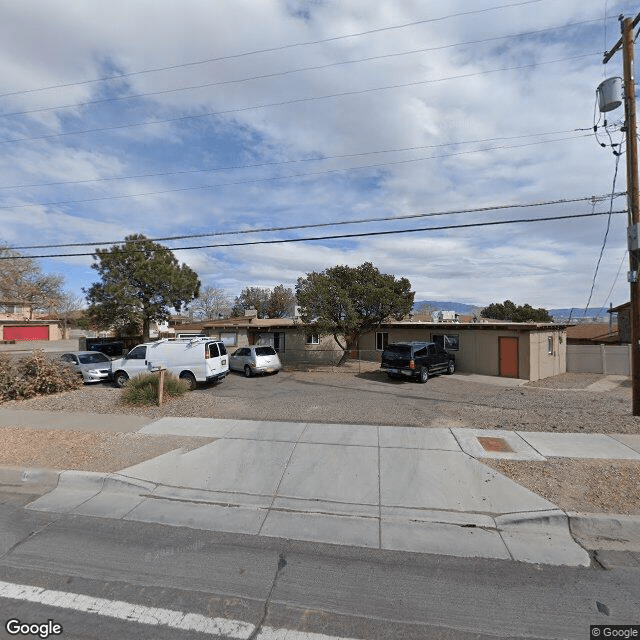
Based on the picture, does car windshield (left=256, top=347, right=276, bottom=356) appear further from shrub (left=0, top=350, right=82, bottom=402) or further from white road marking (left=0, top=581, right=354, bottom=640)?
white road marking (left=0, top=581, right=354, bottom=640)

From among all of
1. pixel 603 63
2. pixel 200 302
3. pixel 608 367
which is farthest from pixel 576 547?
pixel 200 302

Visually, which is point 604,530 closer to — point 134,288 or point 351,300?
point 351,300

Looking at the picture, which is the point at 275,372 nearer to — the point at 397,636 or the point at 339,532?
the point at 339,532

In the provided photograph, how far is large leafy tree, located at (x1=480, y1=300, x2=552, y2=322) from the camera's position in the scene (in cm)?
4884

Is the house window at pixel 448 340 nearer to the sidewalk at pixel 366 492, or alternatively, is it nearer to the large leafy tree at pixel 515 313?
the sidewalk at pixel 366 492

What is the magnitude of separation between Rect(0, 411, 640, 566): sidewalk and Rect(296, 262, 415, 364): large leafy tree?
41.1 feet

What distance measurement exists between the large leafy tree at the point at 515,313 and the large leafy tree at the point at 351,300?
112ft

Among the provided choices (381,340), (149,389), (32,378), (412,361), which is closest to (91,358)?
(32,378)

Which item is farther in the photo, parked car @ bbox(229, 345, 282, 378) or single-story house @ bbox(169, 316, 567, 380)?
single-story house @ bbox(169, 316, 567, 380)

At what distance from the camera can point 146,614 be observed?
10.2 ft

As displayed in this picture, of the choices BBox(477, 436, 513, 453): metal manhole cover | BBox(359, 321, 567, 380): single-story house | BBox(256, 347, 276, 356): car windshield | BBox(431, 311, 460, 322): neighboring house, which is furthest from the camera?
BBox(431, 311, 460, 322): neighboring house

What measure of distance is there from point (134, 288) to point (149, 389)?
2099 cm

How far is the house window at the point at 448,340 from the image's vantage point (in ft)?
69.4

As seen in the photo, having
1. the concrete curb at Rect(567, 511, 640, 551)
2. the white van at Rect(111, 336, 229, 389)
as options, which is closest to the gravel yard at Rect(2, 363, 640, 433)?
the white van at Rect(111, 336, 229, 389)
